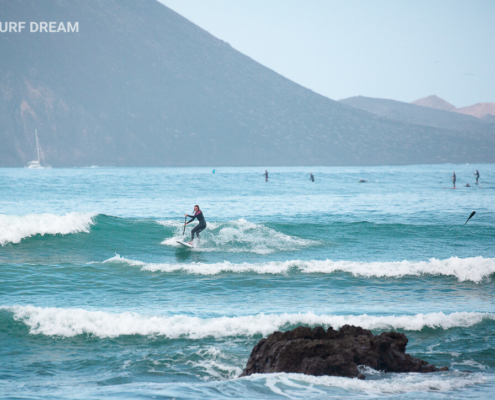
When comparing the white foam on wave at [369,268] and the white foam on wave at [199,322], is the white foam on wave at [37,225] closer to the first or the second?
the white foam on wave at [369,268]

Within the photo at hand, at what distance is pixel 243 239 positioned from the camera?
71.8ft

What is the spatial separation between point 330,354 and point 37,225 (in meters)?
18.0

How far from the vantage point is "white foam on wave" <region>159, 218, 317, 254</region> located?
20.6 m

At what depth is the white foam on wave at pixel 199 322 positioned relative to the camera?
32.4ft

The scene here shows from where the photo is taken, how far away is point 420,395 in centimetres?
671

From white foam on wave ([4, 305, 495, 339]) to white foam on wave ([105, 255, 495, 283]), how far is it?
4.87 metres

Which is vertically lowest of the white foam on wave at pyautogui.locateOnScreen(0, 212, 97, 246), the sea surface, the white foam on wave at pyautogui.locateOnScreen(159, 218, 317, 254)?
the sea surface

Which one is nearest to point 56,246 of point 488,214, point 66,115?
point 488,214

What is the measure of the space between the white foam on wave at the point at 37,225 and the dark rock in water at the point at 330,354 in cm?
1628

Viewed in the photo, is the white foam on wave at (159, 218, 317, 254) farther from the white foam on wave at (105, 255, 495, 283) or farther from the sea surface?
the white foam on wave at (105, 255, 495, 283)

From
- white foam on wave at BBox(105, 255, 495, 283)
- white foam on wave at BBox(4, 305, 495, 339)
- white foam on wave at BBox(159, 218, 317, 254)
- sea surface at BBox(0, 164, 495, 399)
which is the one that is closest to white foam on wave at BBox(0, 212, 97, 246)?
sea surface at BBox(0, 164, 495, 399)

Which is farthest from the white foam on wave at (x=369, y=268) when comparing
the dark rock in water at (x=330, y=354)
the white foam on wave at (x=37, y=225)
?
the dark rock in water at (x=330, y=354)

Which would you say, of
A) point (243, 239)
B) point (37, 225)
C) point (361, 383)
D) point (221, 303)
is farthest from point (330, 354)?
point (37, 225)

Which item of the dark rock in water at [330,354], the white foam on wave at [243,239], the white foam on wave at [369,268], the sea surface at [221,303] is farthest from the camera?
the white foam on wave at [243,239]
